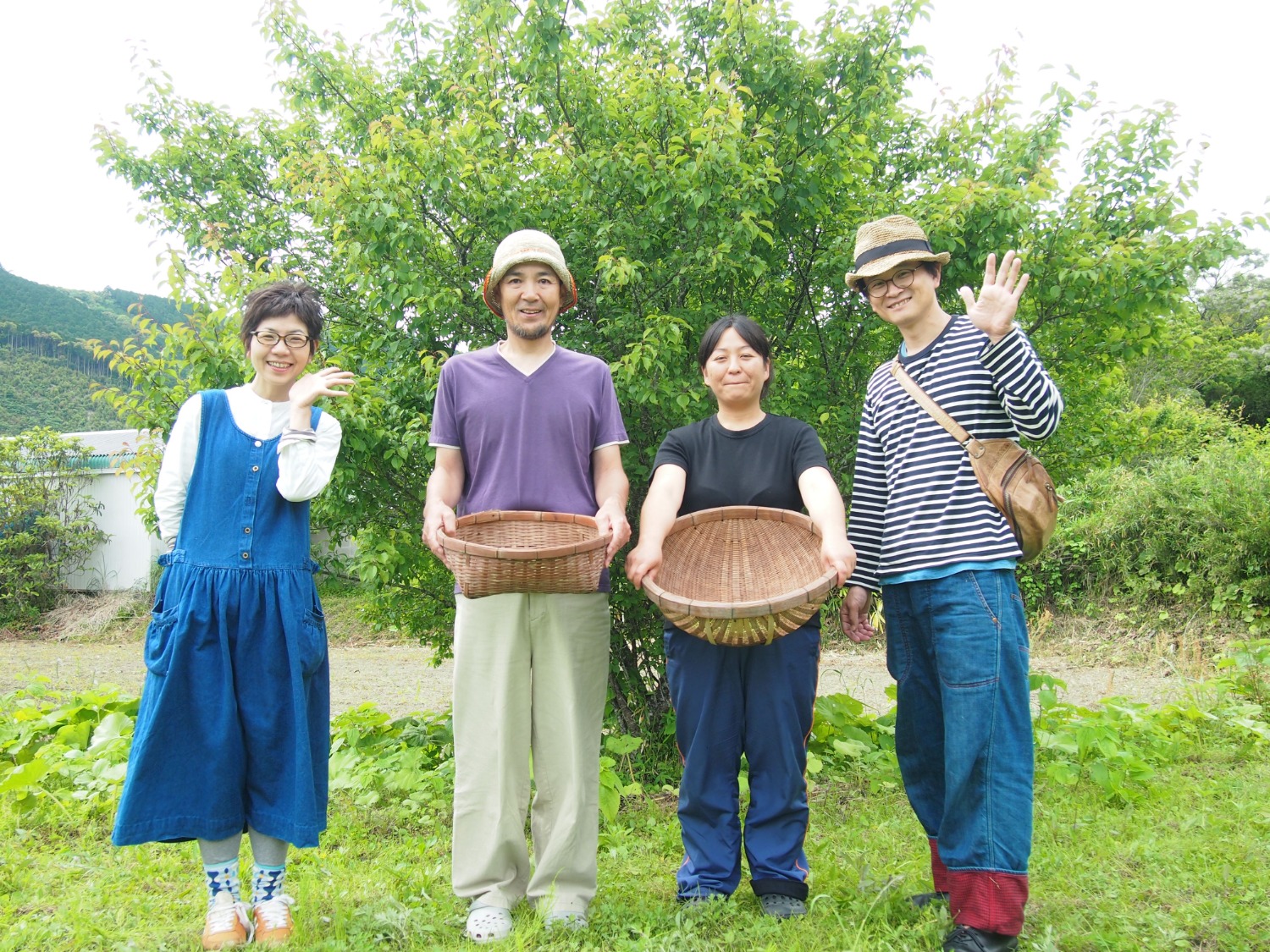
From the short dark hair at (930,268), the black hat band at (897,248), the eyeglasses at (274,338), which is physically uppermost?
the black hat band at (897,248)

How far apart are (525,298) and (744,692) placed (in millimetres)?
1353

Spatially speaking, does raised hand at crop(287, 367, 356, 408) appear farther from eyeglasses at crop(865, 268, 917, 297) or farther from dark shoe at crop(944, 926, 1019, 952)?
dark shoe at crop(944, 926, 1019, 952)

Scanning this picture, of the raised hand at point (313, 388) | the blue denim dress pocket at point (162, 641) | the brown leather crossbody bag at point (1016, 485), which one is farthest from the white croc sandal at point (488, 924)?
the brown leather crossbody bag at point (1016, 485)

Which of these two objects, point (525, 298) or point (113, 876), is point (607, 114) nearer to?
point (525, 298)

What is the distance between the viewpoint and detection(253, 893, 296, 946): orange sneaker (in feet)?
8.27

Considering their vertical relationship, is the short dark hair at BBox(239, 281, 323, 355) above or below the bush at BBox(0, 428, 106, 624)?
above

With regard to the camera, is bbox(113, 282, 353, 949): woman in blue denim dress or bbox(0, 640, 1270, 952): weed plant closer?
bbox(113, 282, 353, 949): woman in blue denim dress

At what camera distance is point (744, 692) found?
2684 mm

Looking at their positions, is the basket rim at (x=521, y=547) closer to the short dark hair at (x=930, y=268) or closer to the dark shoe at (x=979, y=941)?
the short dark hair at (x=930, y=268)

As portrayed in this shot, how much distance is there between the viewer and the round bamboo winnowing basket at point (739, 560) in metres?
2.50

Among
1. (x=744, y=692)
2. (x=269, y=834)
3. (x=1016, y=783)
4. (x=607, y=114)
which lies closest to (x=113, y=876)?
(x=269, y=834)

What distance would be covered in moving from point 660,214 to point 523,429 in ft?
4.82

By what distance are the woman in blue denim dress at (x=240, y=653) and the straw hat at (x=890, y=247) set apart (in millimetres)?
1598

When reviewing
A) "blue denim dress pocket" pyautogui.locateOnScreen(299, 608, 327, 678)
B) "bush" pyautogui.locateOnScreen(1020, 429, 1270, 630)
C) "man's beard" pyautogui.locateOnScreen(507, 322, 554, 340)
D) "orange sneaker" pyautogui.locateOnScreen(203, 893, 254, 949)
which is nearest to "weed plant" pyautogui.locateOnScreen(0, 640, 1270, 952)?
"orange sneaker" pyautogui.locateOnScreen(203, 893, 254, 949)
